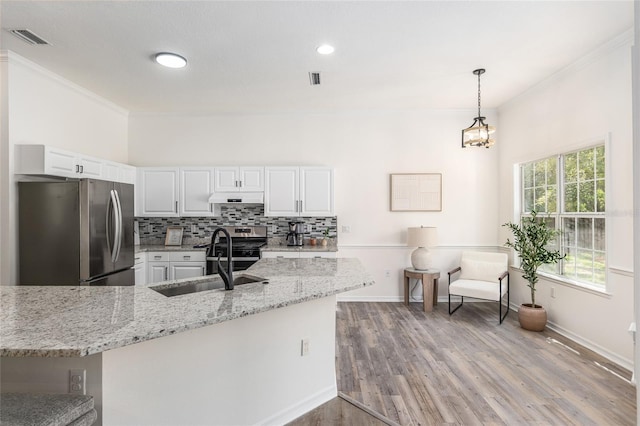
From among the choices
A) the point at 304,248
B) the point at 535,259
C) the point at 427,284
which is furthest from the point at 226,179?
the point at 535,259

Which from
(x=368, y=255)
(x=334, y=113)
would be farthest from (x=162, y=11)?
(x=368, y=255)

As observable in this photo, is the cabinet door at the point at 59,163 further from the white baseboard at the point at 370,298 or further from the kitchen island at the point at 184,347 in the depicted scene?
the white baseboard at the point at 370,298

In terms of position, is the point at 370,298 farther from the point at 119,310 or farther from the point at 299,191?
the point at 119,310

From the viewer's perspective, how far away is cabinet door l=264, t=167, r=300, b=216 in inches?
190

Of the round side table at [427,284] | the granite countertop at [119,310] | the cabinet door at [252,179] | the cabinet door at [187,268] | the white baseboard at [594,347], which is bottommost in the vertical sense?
the white baseboard at [594,347]

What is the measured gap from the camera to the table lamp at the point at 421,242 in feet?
15.2

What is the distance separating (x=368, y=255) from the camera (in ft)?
16.7

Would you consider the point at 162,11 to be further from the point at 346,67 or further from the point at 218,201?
the point at 218,201

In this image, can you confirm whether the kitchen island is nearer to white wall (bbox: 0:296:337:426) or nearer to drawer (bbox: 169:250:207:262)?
white wall (bbox: 0:296:337:426)

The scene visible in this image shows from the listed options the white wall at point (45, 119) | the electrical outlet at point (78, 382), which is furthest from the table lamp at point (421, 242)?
the white wall at point (45, 119)

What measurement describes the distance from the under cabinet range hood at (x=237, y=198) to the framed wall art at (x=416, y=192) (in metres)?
2.07

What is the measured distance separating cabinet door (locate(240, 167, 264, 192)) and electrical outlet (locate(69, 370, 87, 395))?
358 centimetres

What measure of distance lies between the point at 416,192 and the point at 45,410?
4.73 m

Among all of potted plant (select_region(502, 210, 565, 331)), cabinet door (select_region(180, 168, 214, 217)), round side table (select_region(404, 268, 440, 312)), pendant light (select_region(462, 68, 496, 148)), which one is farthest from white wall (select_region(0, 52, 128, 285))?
potted plant (select_region(502, 210, 565, 331))
